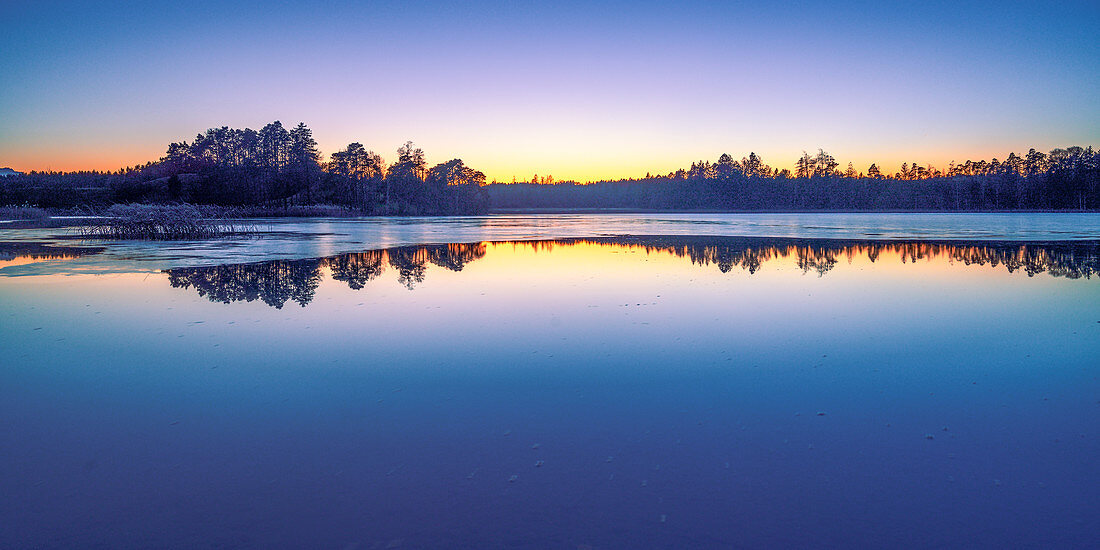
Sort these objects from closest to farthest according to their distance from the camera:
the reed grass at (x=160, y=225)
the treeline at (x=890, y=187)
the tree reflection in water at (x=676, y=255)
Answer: the tree reflection in water at (x=676, y=255) < the reed grass at (x=160, y=225) < the treeline at (x=890, y=187)

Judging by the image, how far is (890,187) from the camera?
118 meters

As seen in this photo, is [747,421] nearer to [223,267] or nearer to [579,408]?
[579,408]

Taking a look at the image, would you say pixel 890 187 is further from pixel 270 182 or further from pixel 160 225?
pixel 160 225

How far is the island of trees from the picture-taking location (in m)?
68.1

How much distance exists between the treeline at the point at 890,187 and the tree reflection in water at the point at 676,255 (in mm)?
82836

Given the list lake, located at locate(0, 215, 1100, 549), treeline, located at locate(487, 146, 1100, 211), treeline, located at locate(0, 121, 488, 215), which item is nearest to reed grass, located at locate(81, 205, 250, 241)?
lake, located at locate(0, 215, 1100, 549)

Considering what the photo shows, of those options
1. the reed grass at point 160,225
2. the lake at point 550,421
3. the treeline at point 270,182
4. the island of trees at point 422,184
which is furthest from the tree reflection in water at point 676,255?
the treeline at point 270,182

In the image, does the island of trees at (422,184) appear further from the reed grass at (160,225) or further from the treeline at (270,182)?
the reed grass at (160,225)

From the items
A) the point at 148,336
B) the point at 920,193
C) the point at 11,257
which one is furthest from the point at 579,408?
the point at 920,193

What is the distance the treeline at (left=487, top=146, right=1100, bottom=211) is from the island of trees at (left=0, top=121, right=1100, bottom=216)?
0.21m

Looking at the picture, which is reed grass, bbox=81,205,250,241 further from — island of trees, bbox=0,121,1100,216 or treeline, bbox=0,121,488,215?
treeline, bbox=0,121,488,215

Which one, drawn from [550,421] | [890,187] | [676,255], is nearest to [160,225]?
[676,255]

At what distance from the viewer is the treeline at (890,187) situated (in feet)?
280

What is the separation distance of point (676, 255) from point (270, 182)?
67.0 meters
